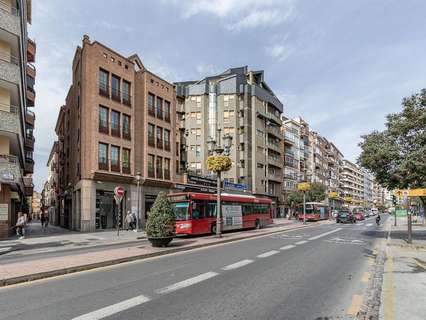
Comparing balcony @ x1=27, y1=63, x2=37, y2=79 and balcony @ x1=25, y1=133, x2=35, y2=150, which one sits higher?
balcony @ x1=27, y1=63, x2=37, y2=79

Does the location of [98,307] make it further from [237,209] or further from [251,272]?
[237,209]

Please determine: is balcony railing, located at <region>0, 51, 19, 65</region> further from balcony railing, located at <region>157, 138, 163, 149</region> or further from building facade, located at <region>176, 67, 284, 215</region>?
building facade, located at <region>176, 67, 284, 215</region>

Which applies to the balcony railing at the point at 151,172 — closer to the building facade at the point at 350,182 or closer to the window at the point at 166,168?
the window at the point at 166,168

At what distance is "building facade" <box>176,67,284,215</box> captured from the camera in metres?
64.5

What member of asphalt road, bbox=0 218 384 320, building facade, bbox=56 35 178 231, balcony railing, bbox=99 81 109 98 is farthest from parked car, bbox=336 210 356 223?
asphalt road, bbox=0 218 384 320

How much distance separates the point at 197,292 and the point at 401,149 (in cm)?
1639

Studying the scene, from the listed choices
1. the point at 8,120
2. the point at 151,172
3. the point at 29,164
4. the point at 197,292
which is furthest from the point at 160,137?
the point at 197,292

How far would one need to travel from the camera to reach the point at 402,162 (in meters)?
19.4

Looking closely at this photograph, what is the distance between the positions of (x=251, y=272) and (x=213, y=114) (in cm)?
5696

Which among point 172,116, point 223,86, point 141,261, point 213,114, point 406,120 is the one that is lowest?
Answer: point 141,261

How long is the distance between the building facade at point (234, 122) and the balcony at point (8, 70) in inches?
1573

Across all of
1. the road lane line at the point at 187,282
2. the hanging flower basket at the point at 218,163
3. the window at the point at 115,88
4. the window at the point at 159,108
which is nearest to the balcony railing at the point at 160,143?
the window at the point at 159,108

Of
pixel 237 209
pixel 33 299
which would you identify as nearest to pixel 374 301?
pixel 33 299

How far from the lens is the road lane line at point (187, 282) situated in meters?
7.98
